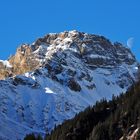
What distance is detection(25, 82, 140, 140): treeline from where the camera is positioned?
535 feet

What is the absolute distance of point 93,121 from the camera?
183 metres

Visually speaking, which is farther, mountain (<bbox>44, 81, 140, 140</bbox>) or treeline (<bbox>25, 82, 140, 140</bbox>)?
treeline (<bbox>25, 82, 140, 140</bbox>)

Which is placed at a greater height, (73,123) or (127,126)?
(73,123)

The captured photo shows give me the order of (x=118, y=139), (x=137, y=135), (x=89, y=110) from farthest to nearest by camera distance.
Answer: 1. (x=89, y=110)
2. (x=118, y=139)
3. (x=137, y=135)

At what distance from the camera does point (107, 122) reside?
169m

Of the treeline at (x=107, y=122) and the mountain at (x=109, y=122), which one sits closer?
the mountain at (x=109, y=122)

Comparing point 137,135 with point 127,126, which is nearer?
point 137,135

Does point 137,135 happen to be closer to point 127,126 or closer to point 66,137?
point 127,126

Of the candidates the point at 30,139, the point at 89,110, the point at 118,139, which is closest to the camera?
the point at 118,139

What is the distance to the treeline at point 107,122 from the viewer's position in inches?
6422

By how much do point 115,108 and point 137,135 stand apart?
3232cm

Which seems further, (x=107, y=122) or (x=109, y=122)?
(x=107, y=122)

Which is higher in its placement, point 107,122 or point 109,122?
point 107,122

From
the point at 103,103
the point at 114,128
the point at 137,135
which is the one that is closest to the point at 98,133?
the point at 114,128
